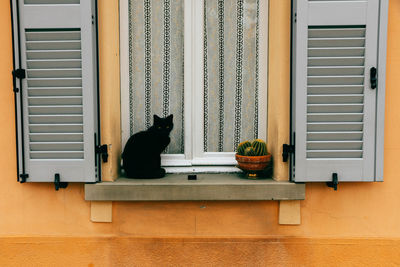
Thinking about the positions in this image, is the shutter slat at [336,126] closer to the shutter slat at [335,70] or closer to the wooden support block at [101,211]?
the shutter slat at [335,70]

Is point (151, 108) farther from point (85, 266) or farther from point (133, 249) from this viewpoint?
point (85, 266)

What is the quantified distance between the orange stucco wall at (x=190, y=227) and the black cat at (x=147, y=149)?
0.26 m

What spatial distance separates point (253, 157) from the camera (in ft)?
8.20

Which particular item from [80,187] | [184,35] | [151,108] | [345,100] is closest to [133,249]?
[80,187]

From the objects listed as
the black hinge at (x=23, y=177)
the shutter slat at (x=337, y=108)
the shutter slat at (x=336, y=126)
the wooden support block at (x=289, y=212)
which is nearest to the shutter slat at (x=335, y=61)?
the shutter slat at (x=337, y=108)

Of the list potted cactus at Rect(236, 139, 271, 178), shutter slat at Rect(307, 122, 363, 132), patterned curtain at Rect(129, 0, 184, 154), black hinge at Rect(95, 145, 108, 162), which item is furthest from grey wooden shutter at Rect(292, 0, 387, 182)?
black hinge at Rect(95, 145, 108, 162)

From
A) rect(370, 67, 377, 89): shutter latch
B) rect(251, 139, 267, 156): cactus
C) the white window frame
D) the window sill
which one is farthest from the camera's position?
the white window frame

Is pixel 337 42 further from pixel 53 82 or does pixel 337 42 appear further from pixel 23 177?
pixel 23 177

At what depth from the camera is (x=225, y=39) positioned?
2736 mm

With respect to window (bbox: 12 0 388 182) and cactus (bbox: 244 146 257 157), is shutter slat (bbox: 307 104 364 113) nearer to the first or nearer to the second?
window (bbox: 12 0 388 182)

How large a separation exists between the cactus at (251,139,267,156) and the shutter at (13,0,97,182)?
1263 mm

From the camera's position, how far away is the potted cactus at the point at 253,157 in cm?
251

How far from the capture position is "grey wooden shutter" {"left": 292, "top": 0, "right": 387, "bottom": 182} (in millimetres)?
2330

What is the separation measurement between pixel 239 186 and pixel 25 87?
1780mm
